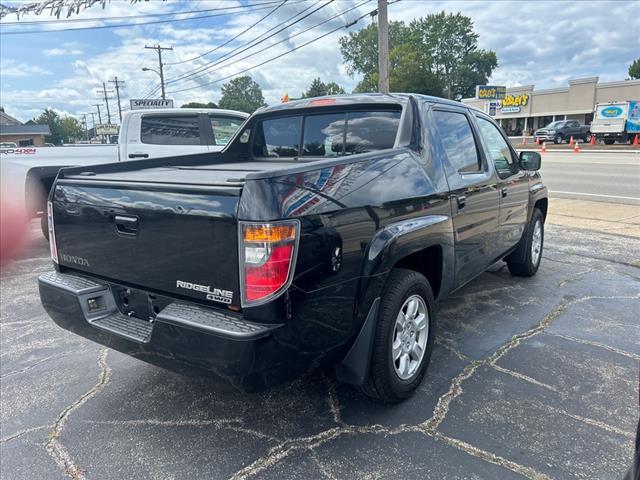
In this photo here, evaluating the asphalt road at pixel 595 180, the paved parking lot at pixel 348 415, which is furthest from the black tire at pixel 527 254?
the asphalt road at pixel 595 180

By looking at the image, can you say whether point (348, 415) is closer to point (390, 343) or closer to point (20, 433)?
point (390, 343)

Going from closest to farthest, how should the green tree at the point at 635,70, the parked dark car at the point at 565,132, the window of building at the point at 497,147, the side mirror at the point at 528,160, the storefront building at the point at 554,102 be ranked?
the window of building at the point at 497,147 < the side mirror at the point at 528,160 < the parked dark car at the point at 565,132 < the storefront building at the point at 554,102 < the green tree at the point at 635,70

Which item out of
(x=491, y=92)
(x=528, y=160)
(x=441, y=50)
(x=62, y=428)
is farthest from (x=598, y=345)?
(x=441, y=50)

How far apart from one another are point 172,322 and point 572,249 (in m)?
6.40

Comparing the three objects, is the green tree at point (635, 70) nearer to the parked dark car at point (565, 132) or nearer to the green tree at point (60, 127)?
the parked dark car at point (565, 132)

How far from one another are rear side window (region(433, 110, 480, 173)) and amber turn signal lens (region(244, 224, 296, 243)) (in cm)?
186

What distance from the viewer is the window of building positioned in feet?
14.5

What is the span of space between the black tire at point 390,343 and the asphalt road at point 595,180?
10354 mm

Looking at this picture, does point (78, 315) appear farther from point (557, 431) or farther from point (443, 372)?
point (557, 431)

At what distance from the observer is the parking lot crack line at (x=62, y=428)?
2523 millimetres

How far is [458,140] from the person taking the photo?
385 cm

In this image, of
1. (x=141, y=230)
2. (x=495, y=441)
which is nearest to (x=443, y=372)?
(x=495, y=441)

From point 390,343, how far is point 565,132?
44.2 metres

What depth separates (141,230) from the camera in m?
2.55
